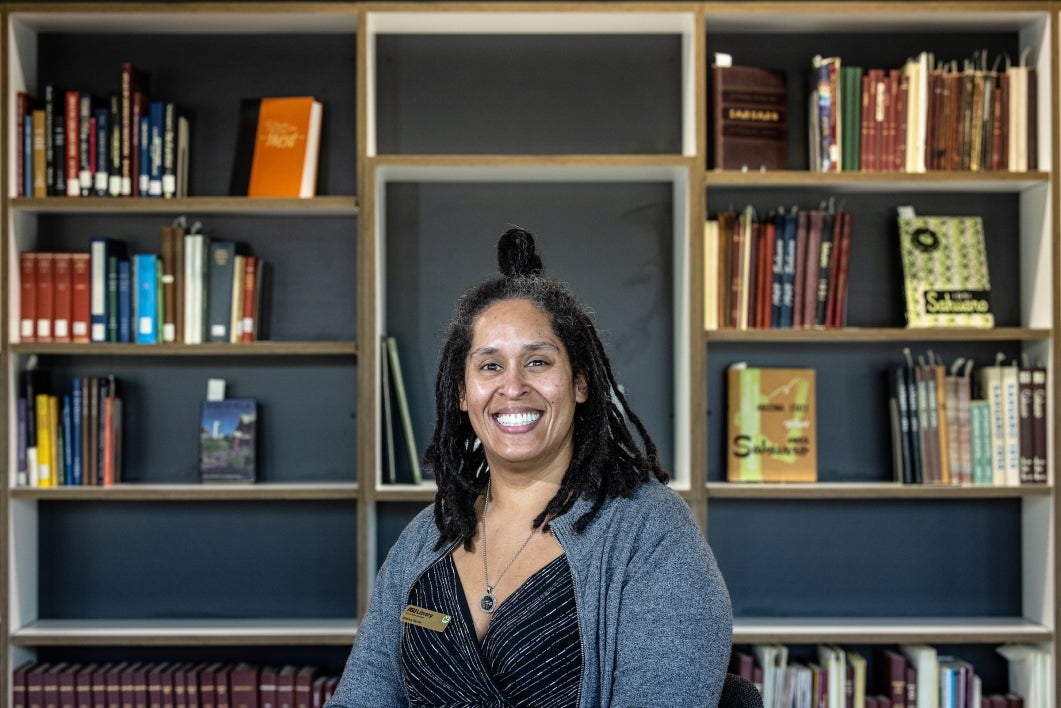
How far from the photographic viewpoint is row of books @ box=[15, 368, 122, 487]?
3.34 meters

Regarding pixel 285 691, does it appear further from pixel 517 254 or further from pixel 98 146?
pixel 517 254

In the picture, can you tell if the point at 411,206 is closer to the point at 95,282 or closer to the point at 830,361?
the point at 95,282

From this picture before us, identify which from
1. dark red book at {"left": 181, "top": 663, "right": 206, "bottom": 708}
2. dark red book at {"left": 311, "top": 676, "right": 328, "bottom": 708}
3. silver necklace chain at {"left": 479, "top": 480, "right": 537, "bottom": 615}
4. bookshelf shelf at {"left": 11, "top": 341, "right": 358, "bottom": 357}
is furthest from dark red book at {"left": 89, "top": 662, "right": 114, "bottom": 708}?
silver necklace chain at {"left": 479, "top": 480, "right": 537, "bottom": 615}

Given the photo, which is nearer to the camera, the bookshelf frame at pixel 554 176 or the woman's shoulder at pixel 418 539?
the woman's shoulder at pixel 418 539

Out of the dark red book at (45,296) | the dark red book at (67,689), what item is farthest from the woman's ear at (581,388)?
the dark red book at (67,689)

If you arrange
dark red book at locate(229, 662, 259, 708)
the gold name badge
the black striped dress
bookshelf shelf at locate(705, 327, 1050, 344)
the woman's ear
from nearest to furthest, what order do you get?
the black striped dress, the gold name badge, the woman's ear, bookshelf shelf at locate(705, 327, 1050, 344), dark red book at locate(229, 662, 259, 708)

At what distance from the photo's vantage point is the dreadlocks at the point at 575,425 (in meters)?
1.95

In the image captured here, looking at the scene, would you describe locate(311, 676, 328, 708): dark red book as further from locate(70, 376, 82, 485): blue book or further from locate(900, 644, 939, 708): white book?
locate(900, 644, 939, 708): white book

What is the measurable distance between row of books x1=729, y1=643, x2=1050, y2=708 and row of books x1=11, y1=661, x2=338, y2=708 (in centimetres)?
124

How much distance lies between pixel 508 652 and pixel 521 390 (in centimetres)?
42

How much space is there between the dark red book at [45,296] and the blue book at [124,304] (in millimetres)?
191

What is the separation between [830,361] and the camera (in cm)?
359

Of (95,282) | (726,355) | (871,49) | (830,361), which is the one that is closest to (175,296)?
(95,282)

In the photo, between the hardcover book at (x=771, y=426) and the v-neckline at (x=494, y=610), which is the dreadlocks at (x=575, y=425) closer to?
the v-neckline at (x=494, y=610)
